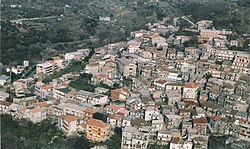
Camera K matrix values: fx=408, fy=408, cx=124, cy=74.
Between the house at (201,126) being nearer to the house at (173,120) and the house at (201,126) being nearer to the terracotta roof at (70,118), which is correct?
the house at (173,120)

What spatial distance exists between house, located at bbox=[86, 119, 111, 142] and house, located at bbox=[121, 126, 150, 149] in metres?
0.54

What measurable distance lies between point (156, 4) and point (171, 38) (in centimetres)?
1346

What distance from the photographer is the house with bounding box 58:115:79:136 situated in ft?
37.3

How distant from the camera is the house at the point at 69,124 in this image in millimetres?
11370

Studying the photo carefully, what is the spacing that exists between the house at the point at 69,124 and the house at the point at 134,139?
1.51 meters

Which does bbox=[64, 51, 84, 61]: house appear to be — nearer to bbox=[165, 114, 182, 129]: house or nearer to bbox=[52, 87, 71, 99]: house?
bbox=[52, 87, 71, 99]: house

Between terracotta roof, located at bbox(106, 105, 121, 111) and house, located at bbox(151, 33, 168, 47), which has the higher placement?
house, located at bbox(151, 33, 168, 47)

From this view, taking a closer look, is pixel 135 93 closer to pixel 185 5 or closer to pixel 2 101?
pixel 2 101

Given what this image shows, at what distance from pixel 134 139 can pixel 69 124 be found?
1.91m

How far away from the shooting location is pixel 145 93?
13.2 m

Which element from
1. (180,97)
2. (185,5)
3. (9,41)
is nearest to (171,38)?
(180,97)

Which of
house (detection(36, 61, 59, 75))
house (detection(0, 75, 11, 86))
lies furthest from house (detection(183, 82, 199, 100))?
house (detection(0, 75, 11, 86))

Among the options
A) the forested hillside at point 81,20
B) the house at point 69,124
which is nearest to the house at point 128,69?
the house at point 69,124

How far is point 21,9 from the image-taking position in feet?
90.4
